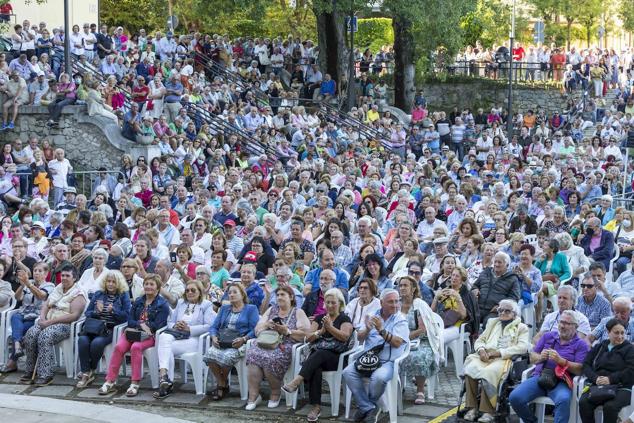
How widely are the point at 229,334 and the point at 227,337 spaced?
0.04 meters

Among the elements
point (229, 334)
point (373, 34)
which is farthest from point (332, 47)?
point (229, 334)

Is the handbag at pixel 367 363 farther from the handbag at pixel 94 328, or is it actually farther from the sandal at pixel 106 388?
the handbag at pixel 94 328

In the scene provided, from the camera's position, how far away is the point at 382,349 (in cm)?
1082

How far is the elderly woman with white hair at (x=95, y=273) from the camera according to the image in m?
12.9

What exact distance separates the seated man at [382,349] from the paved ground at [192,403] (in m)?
0.32

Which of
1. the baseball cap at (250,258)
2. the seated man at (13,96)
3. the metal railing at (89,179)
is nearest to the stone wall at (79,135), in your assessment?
the seated man at (13,96)

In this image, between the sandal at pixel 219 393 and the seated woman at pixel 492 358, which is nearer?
the seated woman at pixel 492 358

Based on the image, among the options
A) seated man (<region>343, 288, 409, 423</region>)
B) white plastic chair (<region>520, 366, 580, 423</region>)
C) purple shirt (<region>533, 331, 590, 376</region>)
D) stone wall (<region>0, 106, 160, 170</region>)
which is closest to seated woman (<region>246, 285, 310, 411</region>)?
seated man (<region>343, 288, 409, 423</region>)

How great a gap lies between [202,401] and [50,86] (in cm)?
1418

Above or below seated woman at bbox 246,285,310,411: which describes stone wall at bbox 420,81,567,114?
above

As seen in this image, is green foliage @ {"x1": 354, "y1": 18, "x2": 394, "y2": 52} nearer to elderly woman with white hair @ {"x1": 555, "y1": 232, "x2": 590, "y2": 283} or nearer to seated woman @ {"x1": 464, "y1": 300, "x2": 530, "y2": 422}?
elderly woman with white hair @ {"x1": 555, "y1": 232, "x2": 590, "y2": 283}

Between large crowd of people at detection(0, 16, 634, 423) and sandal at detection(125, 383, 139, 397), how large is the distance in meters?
0.02

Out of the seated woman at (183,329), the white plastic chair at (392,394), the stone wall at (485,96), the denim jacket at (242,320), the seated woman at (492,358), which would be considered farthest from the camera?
the stone wall at (485,96)

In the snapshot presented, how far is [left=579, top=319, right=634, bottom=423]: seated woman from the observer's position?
382 inches
